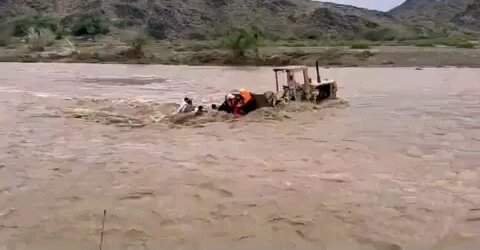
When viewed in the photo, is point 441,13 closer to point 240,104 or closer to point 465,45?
point 465,45

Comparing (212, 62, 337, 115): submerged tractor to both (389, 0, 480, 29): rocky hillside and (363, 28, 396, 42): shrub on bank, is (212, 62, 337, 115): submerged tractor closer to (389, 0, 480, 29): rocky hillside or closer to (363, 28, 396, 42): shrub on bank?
(363, 28, 396, 42): shrub on bank

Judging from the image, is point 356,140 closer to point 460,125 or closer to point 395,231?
point 460,125

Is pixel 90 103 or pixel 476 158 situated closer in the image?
pixel 476 158

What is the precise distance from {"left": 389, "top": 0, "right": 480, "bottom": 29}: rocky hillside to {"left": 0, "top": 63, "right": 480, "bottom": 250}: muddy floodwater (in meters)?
72.3

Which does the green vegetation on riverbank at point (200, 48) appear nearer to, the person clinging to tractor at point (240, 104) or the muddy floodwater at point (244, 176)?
the muddy floodwater at point (244, 176)

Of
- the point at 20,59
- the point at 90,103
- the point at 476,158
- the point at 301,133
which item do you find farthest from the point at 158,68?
the point at 476,158

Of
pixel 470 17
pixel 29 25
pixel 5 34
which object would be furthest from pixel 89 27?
pixel 470 17

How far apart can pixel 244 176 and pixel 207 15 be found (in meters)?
72.9

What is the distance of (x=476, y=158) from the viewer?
41.7 ft

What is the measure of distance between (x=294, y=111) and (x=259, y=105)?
1131 millimetres

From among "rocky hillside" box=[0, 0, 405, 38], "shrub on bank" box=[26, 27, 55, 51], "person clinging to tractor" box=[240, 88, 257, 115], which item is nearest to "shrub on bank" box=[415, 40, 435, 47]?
"rocky hillside" box=[0, 0, 405, 38]

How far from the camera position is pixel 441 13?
10106 cm

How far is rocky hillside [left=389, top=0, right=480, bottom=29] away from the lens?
90725 millimetres

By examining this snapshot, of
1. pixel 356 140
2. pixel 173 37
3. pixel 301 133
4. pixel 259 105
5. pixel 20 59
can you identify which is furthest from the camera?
pixel 173 37
